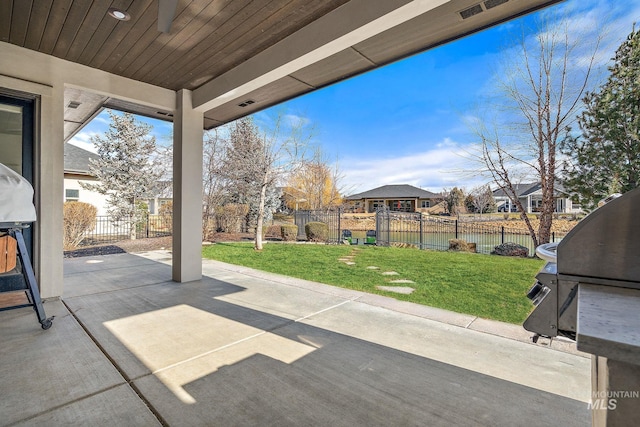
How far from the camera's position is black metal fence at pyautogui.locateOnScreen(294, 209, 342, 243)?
11.2 meters

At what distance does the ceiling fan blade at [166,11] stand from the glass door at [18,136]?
8.47ft

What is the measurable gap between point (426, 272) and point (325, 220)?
19.1 feet

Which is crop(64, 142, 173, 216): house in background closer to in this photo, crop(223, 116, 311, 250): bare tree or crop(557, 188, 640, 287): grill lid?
crop(223, 116, 311, 250): bare tree

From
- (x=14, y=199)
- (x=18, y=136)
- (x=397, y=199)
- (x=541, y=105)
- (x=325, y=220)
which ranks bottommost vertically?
(x=325, y=220)

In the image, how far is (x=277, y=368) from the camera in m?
2.19

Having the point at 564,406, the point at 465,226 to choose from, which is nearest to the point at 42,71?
the point at 564,406

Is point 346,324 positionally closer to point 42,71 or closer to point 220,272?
point 220,272

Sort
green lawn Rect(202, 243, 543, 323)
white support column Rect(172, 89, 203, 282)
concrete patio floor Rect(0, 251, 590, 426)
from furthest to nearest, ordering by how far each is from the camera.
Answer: white support column Rect(172, 89, 203, 282) → green lawn Rect(202, 243, 543, 323) → concrete patio floor Rect(0, 251, 590, 426)

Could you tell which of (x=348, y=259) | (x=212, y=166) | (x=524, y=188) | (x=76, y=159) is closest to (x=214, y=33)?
(x=348, y=259)

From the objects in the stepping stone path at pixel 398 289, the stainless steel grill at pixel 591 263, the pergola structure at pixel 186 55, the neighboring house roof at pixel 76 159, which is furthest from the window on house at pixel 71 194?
the stainless steel grill at pixel 591 263

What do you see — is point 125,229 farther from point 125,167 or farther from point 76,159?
point 76,159

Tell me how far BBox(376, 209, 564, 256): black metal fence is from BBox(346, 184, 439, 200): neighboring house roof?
599 inches

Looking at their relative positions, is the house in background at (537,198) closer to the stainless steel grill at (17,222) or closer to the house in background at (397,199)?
the stainless steel grill at (17,222)

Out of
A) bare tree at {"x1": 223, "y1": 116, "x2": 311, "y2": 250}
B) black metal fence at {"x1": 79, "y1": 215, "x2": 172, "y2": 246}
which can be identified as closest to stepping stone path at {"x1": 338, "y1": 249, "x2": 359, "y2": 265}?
bare tree at {"x1": 223, "y1": 116, "x2": 311, "y2": 250}
